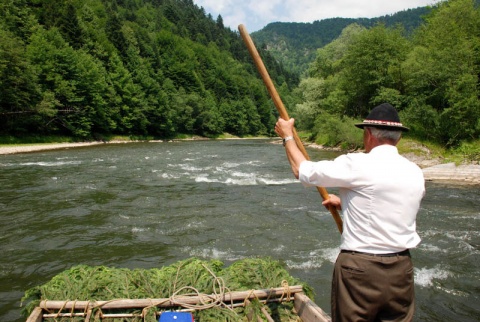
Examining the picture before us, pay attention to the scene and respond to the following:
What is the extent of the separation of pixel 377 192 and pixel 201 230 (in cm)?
924

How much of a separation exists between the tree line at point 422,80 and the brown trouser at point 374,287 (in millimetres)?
→ 30716

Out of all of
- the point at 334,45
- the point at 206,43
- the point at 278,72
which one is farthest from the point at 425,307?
the point at 278,72

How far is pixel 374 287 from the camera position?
2.90 metres

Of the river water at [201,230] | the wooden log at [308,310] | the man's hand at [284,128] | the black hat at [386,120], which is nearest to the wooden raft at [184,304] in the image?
the wooden log at [308,310]

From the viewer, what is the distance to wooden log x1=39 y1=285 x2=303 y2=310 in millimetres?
4941

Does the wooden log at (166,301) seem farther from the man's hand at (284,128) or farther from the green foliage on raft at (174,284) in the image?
the man's hand at (284,128)

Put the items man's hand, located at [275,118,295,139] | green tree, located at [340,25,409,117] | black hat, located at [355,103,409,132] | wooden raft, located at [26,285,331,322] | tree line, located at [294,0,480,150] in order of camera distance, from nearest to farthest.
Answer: black hat, located at [355,103,409,132] → man's hand, located at [275,118,295,139] → wooden raft, located at [26,285,331,322] → tree line, located at [294,0,480,150] → green tree, located at [340,25,409,117]

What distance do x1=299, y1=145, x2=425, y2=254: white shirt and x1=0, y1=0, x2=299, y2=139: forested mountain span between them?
46150mm

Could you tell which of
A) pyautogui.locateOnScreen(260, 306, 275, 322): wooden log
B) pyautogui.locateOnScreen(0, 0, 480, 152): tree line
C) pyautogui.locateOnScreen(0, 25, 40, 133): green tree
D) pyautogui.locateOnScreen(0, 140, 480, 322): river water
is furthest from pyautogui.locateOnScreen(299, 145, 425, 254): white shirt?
pyautogui.locateOnScreen(0, 25, 40, 133): green tree

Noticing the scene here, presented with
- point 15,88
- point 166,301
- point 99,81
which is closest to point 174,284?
point 166,301

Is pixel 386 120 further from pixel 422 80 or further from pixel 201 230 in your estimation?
pixel 422 80

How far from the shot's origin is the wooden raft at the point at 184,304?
490 centimetres

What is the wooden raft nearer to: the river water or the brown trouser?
the brown trouser

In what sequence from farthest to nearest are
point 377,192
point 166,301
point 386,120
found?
point 166,301, point 386,120, point 377,192
